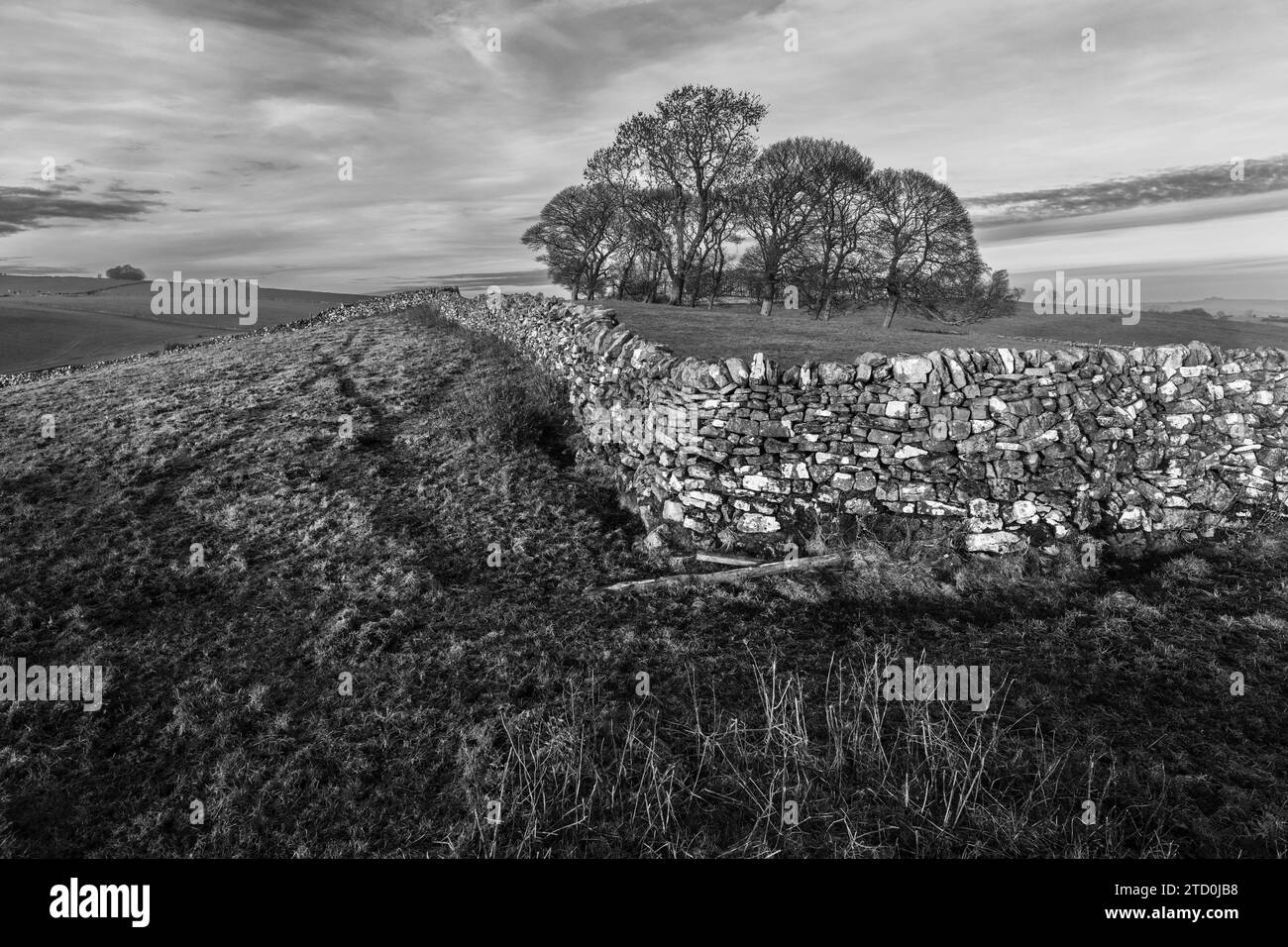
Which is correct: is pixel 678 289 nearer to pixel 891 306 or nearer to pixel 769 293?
pixel 769 293

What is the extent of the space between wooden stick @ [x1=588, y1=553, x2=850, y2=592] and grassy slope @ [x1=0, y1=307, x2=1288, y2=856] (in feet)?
0.84

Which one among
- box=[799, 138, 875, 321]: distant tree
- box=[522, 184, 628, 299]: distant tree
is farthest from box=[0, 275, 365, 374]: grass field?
box=[799, 138, 875, 321]: distant tree

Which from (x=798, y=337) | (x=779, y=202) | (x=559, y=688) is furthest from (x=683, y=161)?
(x=559, y=688)

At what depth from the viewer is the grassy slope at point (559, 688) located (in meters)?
4.22

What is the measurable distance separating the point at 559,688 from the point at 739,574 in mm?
2920

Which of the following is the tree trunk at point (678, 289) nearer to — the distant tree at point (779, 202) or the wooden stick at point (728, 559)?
the distant tree at point (779, 202)

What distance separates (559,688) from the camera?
18.9 feet

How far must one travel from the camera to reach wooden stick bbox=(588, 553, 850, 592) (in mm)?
7559

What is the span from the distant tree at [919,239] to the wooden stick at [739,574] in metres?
27.5

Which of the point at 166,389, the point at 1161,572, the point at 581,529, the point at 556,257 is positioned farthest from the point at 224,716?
the point at 556,257

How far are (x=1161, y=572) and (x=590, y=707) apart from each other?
24.1 feet

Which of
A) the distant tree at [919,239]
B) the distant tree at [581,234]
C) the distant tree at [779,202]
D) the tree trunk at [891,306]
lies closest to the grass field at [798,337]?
the tree trunk at [891,306]

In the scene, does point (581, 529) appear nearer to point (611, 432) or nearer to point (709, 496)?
point (709, 496)

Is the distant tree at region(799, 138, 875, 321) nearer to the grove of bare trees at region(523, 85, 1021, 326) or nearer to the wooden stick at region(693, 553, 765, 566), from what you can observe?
the grove of bare trees at region(523, 85, 1021, 326)
